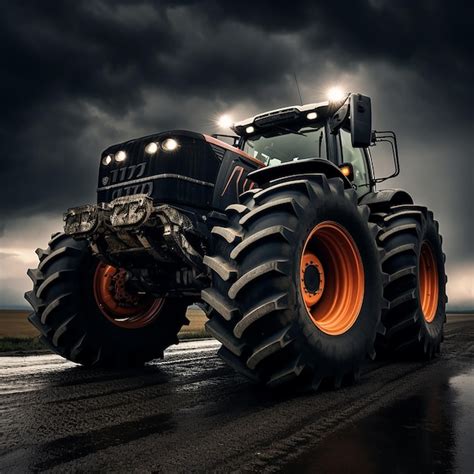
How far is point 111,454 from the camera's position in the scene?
6.85 ft

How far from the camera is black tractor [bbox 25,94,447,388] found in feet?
10.5

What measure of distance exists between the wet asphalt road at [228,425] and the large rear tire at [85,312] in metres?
0.53

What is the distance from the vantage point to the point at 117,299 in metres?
5.23

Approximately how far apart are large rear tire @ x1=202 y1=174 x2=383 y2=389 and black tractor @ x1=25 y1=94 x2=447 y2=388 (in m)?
0.01

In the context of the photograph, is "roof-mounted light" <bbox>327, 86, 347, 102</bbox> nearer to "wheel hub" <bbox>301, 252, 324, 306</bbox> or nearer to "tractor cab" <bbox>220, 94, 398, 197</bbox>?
"tractor cab" <bbox>220, 94, 398, 197</bbox>

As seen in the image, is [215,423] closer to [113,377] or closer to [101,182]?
[113,377]

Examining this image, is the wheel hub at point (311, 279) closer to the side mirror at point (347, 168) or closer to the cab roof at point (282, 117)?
the side mirror at point (347, 168)

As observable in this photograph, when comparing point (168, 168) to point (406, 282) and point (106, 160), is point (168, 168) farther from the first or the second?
point (406, 282)

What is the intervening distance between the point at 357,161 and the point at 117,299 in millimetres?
3583

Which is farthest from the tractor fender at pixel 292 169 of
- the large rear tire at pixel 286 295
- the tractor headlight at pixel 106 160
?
the tractor headlight at pixel 106 160

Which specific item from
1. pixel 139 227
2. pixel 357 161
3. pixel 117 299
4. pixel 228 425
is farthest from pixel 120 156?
pixel 357 161

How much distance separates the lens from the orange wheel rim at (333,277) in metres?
3.95

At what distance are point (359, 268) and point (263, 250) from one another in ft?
4.47

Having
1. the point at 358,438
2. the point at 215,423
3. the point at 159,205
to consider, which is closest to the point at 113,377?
the point at 159,205
